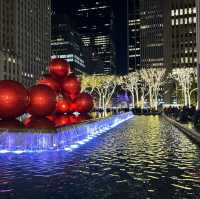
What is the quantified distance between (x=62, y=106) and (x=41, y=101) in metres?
5.65

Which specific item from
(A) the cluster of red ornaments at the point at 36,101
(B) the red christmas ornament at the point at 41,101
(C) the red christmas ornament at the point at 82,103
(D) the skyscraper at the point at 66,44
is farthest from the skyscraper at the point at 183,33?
(B) the red christmas ornament at the point at 41,101

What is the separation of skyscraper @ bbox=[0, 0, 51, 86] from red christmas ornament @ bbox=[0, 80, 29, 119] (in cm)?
9382

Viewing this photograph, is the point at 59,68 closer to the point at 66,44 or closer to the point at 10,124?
the point at 10,124

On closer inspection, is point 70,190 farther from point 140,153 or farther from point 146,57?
point 146,57

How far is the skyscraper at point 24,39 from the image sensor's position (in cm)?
11906

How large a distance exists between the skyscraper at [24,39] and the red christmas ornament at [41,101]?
9269 centimetres

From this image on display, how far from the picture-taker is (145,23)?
175250 millimetres

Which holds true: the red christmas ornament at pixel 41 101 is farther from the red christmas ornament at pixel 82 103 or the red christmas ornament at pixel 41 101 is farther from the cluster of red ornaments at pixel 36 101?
the red christmas ornament at pixel 82 103

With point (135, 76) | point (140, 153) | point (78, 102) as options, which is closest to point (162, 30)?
point (135, 76)

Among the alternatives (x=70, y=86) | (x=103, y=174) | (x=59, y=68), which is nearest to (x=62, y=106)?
(x=70, y=86)

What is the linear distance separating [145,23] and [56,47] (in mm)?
36921

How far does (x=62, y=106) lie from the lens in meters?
24.7

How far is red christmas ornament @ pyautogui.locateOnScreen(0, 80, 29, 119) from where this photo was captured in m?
17.7

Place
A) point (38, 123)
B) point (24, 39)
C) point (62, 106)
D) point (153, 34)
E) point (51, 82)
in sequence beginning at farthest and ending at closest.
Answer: point (153, 34) < point (24, 39) < point (62, 106) < point (51, 82) < point (38, 123)
